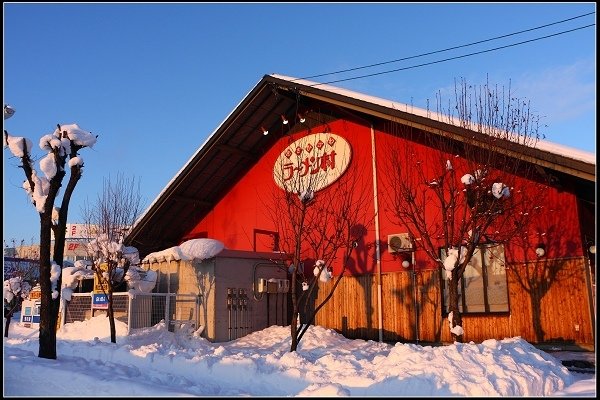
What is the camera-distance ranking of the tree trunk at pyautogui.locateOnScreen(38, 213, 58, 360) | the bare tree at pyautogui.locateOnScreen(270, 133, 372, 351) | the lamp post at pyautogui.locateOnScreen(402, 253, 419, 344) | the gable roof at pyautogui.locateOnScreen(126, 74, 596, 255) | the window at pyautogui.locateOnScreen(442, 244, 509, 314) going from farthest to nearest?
the bare tree at pyautogui.locateOnScreen(270, 133, 372, 351)
the lamp post at pyautogui.locateOnScreen(402, 253, 419, 344)
the window at pyautogui.locateOnScreen(442, 244, 509, 314)
the gable roof at pyautogui.locateOnScreen(126, 74, 596, 255)
the tree trunk at pyautogui.locateOnScreen(38, 213, 58, 360)

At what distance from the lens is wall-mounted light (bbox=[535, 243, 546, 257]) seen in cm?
1269

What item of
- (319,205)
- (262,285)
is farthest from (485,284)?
(262,285)

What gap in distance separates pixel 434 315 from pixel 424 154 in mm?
4353

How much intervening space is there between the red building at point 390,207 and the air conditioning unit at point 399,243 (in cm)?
3

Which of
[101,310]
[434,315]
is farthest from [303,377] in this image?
[101,310]

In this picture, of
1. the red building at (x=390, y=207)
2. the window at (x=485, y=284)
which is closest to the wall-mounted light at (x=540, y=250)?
the red building at (x=390, y=207)

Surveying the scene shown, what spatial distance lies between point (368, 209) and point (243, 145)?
5.48 m

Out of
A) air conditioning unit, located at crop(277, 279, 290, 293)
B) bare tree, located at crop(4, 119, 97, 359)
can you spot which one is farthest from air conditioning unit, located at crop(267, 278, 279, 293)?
bare tree, located at crop(4, 119, 97, 359)

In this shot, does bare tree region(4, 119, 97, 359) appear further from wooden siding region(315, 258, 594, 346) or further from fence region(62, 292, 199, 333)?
wooden siding region(315, 258, 594, 346)

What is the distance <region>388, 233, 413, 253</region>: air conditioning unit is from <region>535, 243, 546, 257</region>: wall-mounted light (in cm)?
329

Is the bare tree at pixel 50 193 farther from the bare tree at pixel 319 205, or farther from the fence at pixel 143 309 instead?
the bare tree at pixel 319 205

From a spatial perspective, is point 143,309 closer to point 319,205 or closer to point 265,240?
point 265,240

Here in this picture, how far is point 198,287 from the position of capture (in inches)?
635

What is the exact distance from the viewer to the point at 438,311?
564 inches
